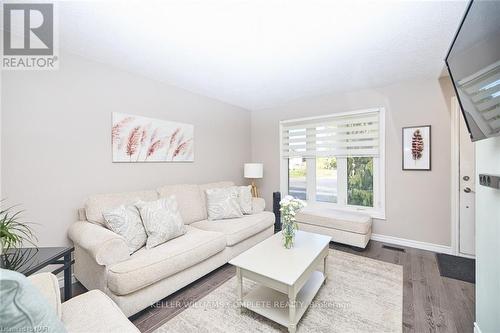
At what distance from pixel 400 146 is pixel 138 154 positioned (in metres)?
3.59

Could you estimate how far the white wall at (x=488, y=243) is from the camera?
1174 millimetres

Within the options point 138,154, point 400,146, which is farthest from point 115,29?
point 400,146

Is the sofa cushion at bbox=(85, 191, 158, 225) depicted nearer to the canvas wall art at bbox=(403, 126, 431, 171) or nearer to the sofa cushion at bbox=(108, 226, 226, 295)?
the sofa cushion at bbox=(108, 226, 226, 295)

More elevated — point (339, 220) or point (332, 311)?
point (339, 220)

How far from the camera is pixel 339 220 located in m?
3.00

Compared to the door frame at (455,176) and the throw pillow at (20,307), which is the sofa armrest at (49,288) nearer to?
the throw pillow at (20,307)

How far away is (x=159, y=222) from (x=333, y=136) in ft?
9.69

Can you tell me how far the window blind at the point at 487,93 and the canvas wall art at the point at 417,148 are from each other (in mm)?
1903

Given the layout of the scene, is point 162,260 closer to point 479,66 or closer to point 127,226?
point 127,226

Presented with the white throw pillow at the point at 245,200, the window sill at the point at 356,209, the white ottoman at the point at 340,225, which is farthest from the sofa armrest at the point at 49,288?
the window sill at the point at 356,209

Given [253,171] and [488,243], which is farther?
[253,171]

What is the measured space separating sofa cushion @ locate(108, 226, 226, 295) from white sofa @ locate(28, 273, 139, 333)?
0.42 metres

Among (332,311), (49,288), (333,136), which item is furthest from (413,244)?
(49,288)

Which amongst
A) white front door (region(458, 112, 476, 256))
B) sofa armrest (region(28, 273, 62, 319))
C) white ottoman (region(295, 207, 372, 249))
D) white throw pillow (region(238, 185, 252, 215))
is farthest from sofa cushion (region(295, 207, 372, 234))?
sofa armrest (region(28, 273, 62, 319))
